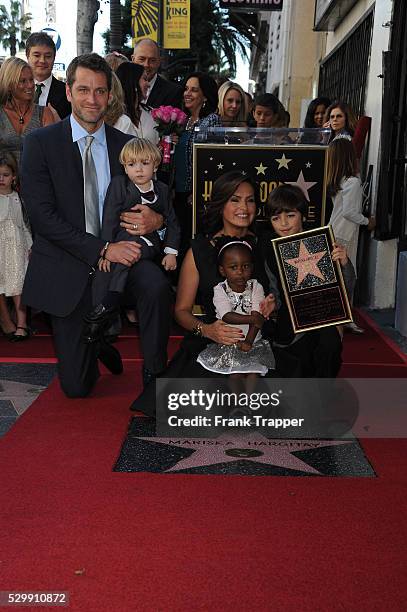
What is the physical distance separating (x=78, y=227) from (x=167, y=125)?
2.21 metres

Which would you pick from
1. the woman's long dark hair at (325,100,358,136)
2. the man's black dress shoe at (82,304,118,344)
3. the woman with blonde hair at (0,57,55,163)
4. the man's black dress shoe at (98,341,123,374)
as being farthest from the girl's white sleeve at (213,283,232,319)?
the woman's long dark hair at (325,100,358,136)

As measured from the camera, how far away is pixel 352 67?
1266 centimetres

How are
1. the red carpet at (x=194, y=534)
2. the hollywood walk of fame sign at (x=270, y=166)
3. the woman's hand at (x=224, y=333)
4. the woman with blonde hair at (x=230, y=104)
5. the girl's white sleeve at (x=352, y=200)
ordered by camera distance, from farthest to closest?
the woman with blonde hair at (x=230, y=104)
the girl's white sleeve at (x=352, y=200)
the hollywood walk of fame sign at (x=270, y=166)
the woman's hand at (x=224, y=333)
the red carpet at (x=194, y=534)

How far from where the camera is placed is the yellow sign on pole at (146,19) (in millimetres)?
16281

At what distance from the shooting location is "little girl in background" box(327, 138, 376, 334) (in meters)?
7.48

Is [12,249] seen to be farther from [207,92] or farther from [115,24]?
[115,24]

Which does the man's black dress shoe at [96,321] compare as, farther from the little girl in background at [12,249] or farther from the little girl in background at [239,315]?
the little girl in background at [12,249]

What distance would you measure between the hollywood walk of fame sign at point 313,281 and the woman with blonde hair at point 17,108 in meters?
3.19

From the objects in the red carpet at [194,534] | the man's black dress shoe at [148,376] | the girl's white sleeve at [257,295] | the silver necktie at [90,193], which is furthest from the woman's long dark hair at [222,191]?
the red carpet at [194,534]

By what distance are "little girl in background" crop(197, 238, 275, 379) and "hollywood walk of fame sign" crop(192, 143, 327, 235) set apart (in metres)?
1.72

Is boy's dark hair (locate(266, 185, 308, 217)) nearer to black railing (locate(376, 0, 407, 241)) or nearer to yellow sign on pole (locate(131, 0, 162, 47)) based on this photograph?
black railing (locate(376, 0, 407, 241))

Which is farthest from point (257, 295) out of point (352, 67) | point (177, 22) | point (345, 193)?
point (177, 22)

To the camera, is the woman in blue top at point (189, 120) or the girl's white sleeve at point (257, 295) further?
the woman in blue top at point (189, 120)

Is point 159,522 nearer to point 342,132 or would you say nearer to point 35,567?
point 35,567
